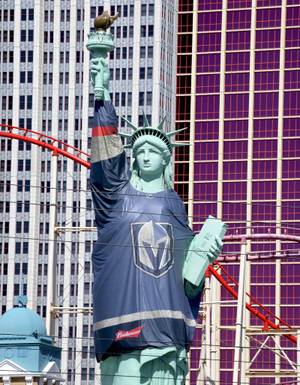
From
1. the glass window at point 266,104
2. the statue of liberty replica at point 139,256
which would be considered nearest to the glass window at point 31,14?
the glass window at point 266,104

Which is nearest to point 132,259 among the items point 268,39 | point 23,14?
point 23,14

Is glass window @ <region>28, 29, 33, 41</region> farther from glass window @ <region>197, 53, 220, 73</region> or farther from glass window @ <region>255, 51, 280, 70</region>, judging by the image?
glass window @ <region>255, 51, 280, 70</region>

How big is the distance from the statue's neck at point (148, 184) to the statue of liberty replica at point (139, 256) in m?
0.03

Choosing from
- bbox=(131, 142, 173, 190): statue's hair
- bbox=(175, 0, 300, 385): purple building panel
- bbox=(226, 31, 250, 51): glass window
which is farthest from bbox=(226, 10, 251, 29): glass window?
bbox=(131, 142, 173, 190): statue's hair

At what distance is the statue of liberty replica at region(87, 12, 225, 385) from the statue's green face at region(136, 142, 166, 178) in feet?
0.10

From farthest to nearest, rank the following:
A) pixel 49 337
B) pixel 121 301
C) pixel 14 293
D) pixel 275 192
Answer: pixel 275 192
pixel 14 293
pixel 49 337
pixel 121 301

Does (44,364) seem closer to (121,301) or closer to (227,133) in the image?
(121,301)

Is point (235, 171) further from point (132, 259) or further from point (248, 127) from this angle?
point (132, 259)

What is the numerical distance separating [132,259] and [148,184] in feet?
7.74

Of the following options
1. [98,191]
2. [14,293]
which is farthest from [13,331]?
[14,293]

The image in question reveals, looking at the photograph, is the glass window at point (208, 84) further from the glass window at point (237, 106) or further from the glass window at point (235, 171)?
the glass window at point (235, 171)

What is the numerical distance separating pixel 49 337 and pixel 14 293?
49.2 metres

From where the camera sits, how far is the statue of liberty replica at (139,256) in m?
56.9

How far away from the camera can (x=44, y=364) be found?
236 ft
